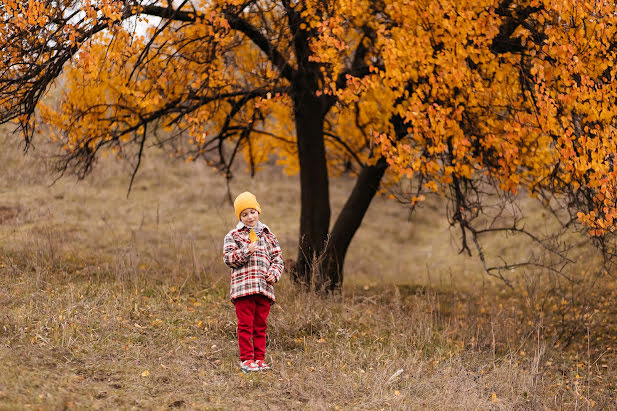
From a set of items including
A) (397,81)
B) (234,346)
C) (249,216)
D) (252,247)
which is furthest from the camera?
(397,81)

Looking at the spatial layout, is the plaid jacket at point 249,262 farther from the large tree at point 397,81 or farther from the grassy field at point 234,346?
the large tree at point 397,81

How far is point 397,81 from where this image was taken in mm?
7117

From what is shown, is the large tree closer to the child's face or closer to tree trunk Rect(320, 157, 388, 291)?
tree trunk Rect(320, 157, 388, 291)

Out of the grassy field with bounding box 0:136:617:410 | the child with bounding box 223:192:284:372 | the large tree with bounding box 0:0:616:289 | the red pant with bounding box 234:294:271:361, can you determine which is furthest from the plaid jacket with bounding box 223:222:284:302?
the large tree with bounding box 0:0:616:289

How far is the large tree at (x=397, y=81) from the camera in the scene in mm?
6203

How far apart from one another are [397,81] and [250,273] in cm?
347

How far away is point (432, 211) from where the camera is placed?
72.9 feet

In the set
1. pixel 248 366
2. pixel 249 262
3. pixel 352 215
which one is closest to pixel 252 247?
pixel 249 262

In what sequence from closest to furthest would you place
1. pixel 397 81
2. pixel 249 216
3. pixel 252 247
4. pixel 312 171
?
pixel 252 247 < pixel 249 216 < pixel 397 81 < pixel 312 171

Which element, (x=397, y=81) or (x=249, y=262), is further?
(x=397, y=81)

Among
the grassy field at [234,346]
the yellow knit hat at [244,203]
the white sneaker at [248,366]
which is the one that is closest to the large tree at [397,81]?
the grassy field at [234,346]

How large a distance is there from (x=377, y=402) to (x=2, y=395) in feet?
9.22

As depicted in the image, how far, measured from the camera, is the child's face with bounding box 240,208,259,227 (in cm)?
496

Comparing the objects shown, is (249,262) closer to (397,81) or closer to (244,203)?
(244,203)
